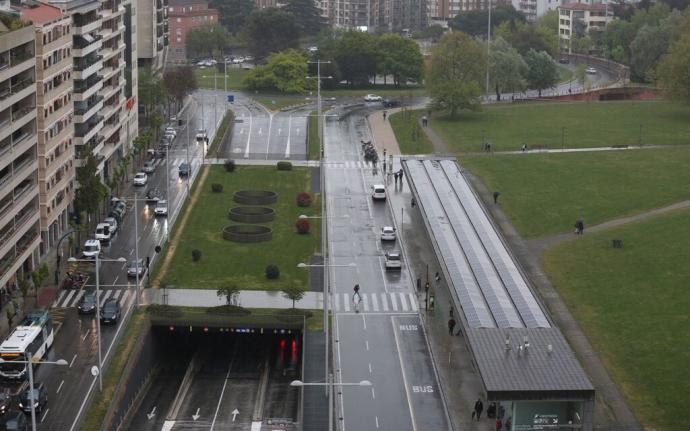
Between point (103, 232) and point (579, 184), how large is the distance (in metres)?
53.3

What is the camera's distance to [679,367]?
90375mm

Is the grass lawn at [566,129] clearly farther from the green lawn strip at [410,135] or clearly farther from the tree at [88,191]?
the tree at [88,191]

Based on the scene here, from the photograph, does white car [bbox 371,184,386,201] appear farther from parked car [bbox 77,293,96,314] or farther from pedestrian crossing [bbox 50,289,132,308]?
parked car [bbox 77,293,96,314]

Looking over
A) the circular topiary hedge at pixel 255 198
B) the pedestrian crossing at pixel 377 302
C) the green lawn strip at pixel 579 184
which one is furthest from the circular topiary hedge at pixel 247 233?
the green lawn strip at pixel 579 184

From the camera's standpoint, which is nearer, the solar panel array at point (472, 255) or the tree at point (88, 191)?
the solar panel array at point (472, 255)

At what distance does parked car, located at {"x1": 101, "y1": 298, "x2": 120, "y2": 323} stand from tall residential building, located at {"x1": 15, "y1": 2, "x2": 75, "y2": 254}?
17.5 metres

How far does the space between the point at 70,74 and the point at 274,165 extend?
38162 mm

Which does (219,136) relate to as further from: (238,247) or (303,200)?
(238,247)

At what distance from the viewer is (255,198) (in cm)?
14125

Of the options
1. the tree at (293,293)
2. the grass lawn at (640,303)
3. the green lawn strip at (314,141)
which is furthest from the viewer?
the green lawn strip at (314,141)

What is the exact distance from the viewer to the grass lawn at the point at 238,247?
112750 mm

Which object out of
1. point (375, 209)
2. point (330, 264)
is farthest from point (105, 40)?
point (330, 264)

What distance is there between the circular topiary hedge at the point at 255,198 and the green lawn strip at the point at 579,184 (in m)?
23.6

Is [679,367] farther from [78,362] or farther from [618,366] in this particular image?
[78,362]
